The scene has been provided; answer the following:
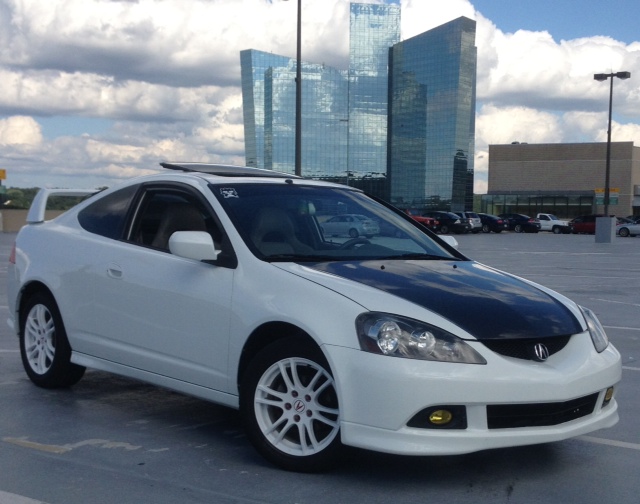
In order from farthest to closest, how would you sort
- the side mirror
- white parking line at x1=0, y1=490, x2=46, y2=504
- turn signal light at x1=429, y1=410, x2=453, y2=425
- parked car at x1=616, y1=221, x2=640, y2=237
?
1. parked car at x1=616, y1=221, x2=640, y2=237
2. the side mirror
3. turn signal light at x1=429, y1=410, x2=453, y2=425
4. white parking line at x1=0, y1=490, x2=46, y2=504

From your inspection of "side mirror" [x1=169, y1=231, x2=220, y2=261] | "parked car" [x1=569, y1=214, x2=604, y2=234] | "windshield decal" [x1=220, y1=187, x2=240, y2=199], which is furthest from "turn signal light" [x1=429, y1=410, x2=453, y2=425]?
"parked car" [x1=569, y1=214, x2=604, y2=234]

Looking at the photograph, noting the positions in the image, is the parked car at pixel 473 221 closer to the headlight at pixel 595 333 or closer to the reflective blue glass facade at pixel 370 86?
the reflective blue glass facade at pixel 370 86

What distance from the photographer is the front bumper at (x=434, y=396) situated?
4180 millimetres

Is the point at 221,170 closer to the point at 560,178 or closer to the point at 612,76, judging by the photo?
the point at 612,76

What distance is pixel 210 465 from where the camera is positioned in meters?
4.76

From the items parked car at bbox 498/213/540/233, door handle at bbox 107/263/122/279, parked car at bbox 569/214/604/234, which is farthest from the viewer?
parked car at bbox 498/213/540/233

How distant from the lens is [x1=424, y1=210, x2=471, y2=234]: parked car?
192ft

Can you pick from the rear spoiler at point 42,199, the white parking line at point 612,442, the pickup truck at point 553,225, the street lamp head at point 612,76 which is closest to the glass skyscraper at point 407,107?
the pickup truck at point 553,225

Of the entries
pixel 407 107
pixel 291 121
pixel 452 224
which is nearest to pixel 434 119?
pixel 407 107

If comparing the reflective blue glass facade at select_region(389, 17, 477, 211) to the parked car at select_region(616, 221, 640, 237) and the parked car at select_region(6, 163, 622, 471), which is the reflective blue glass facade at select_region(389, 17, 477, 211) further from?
the parked car at select_region(6, 163, 622, 471)

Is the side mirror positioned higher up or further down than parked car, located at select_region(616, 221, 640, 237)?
higher up

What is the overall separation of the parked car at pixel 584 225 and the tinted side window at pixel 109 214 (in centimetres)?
5956

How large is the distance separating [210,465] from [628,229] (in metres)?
55.1

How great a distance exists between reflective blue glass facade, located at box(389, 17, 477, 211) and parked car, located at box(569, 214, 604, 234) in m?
46.0
